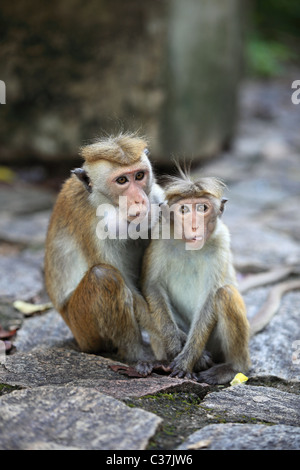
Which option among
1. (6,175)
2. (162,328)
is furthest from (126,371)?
(6,175)

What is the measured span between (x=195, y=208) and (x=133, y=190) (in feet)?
1.36

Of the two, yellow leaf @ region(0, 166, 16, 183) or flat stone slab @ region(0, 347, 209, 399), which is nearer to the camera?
flat stone slab @ region(0, 347, 209, 399)

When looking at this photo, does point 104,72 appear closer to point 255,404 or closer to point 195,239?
point 195,239

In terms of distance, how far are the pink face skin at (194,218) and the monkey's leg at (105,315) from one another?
0.54m

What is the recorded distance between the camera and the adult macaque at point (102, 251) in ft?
13.3

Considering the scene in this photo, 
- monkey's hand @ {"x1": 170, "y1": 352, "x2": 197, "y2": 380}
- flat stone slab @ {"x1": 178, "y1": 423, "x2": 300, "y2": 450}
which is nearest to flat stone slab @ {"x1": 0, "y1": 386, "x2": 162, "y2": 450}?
flat stone slab @ {"x1": 178, "y1": 423, "x2": 300, "y2": 450}

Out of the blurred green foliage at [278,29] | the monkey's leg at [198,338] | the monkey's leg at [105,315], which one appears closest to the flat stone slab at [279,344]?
the monkey's leg at [198,338]

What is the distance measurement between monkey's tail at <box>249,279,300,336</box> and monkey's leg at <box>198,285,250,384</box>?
521 mm

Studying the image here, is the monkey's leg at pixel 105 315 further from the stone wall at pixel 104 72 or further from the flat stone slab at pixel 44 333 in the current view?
the stone wall at pixel 104 72

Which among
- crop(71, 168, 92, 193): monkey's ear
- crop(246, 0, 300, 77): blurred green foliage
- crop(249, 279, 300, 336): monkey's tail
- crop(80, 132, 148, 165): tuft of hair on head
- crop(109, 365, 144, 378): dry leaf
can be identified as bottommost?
crop(109, 365, 144, 378): dry leaf

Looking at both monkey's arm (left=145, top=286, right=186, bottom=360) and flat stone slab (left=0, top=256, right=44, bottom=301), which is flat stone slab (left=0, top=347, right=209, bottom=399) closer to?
monkey's arm (left=145, top=286, right=186, bottom=360)

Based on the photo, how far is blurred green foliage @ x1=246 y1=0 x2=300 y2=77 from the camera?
58.5 feet

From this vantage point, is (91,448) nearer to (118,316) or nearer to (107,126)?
(118,316)
